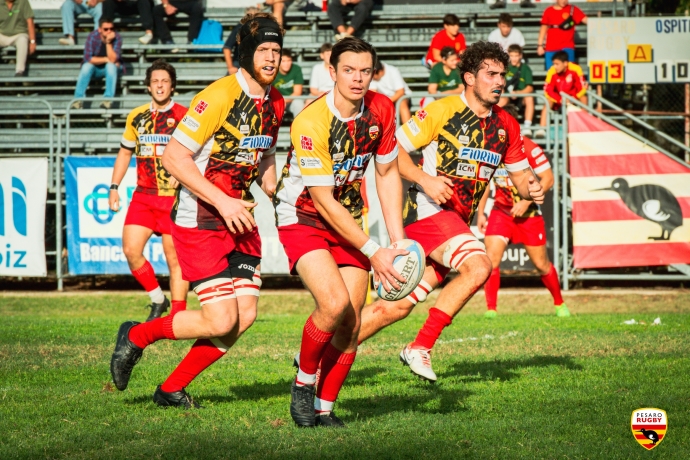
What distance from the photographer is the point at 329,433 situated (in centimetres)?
541

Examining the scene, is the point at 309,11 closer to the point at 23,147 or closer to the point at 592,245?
the point at 23,147

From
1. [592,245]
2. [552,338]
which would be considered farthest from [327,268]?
[592,245]

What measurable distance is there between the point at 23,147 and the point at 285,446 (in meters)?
13.6

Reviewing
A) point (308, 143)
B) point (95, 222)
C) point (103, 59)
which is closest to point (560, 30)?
point (103, 59)

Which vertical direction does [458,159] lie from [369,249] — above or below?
above

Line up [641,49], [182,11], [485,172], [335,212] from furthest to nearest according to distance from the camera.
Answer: [182,11] < [641,49] < [485,172] < [335,212]

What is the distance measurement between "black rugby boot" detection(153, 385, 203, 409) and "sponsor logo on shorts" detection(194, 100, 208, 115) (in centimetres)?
196

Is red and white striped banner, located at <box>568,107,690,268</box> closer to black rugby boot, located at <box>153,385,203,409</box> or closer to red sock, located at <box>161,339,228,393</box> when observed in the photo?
red sock, located at <box>161,339,228,393</box>

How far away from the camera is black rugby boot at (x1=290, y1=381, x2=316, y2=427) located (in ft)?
18.3

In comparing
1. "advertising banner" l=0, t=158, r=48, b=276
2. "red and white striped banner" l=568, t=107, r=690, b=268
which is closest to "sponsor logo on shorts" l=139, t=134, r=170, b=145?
"advertising banner" l=0, t=158, r=48, b=276

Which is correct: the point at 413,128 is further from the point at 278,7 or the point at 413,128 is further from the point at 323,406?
the point at 278,7

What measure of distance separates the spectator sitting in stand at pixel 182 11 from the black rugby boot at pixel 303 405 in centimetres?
1545

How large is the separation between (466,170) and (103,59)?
13097 mm
